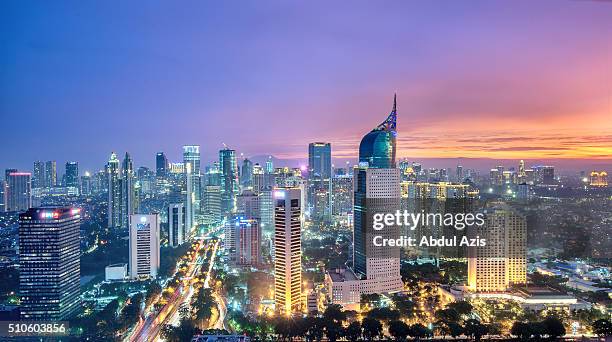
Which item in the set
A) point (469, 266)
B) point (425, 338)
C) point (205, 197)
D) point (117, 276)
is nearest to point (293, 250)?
point (425, 338)

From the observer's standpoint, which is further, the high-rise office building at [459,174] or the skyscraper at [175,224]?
the skyscraper at [175,224]

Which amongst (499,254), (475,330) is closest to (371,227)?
(499,254)

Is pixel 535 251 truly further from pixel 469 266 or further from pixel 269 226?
pixel 269 226

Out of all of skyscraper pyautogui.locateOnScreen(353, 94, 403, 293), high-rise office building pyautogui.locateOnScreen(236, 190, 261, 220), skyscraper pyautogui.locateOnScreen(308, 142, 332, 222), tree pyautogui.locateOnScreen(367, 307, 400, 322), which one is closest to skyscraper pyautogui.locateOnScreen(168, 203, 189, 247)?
high-rise office building pyautogui.locateOnScreen(236, 190, 261, 220)

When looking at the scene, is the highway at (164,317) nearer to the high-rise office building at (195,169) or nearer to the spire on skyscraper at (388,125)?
the spire on skyscraper at (388,125)

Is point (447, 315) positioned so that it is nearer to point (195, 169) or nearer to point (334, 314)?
point (334, 314)

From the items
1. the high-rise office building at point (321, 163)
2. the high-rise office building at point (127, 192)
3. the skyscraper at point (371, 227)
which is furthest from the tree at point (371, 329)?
the high-rise office building at point (321, 163)

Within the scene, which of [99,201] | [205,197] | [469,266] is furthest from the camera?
[205,197]
